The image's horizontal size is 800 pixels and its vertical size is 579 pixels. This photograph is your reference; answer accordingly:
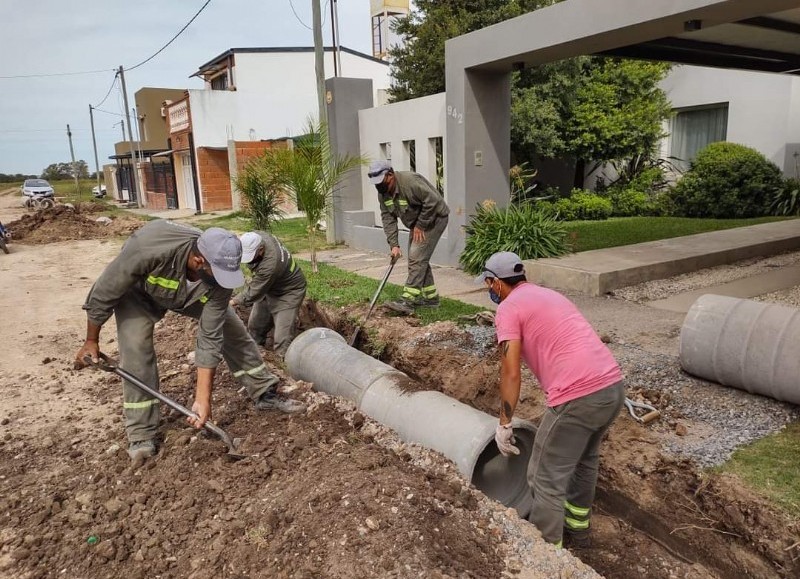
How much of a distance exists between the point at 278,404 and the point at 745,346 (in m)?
3.53

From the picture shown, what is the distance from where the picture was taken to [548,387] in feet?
10.7

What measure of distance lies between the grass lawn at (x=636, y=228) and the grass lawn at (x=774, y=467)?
5923 millimetres

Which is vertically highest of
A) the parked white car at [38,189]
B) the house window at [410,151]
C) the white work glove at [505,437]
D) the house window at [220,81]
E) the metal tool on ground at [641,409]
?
the house window at [220,81]

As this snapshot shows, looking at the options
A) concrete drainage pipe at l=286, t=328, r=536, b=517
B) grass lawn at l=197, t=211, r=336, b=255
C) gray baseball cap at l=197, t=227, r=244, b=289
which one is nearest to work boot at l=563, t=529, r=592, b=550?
concrete drainage pipe at l=286, t=328, r=536, b=517

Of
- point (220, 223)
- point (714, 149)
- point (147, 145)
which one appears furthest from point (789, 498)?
point (147, 145)

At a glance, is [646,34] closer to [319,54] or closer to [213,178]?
[319,54]

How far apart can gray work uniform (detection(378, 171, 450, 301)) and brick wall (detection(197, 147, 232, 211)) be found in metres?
21.4

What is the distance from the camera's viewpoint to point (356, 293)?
316 inches

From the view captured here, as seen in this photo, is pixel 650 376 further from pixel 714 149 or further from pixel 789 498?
pixel 714 149

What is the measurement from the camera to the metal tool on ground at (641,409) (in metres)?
4.43

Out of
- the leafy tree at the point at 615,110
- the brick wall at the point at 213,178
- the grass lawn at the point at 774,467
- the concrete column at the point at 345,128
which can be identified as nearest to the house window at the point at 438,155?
the concrete column at the point at 345,128

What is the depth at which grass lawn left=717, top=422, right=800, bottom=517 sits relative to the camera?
3512 mm

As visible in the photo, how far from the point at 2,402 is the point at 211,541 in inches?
135

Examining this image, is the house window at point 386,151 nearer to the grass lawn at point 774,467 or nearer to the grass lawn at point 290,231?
the grass lawn at point 290,231
